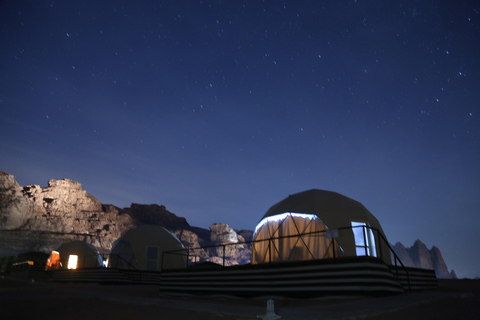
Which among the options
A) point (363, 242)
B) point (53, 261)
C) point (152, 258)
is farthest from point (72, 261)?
point (363, 242)

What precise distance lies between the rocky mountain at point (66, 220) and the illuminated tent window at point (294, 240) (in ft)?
82.0

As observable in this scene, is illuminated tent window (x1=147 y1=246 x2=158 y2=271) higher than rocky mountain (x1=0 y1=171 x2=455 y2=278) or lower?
lower

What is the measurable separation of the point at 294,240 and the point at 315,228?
52.5 inches

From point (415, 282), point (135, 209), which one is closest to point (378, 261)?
point (415, 282)

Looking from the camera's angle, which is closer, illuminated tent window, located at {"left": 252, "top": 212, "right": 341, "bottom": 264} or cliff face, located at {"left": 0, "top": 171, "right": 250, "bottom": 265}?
illuminated tent window, located at {"left": 252, "top": 212, "right": 341, "bottom": 264}

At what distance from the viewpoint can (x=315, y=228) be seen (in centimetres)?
1688

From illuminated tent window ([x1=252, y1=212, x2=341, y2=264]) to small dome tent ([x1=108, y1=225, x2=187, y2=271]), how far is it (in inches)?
394

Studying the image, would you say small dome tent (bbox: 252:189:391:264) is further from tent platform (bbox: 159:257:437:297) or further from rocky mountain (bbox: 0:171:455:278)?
rocky mountain (bbox: 0:171:455:278)

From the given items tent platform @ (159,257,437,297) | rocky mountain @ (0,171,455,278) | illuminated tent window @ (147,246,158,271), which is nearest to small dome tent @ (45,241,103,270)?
illuminated tent window @ (147,246,158,271)

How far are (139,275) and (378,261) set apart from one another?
18441mm

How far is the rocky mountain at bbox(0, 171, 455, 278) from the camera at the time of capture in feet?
162

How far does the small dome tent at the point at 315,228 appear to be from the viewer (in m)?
16.3

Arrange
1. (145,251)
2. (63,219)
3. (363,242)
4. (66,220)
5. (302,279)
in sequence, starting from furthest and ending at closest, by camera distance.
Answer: (66,220) → (63,219) → (145,251) → (363,242) → (302,279)

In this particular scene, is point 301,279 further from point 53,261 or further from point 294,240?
point 53,261
